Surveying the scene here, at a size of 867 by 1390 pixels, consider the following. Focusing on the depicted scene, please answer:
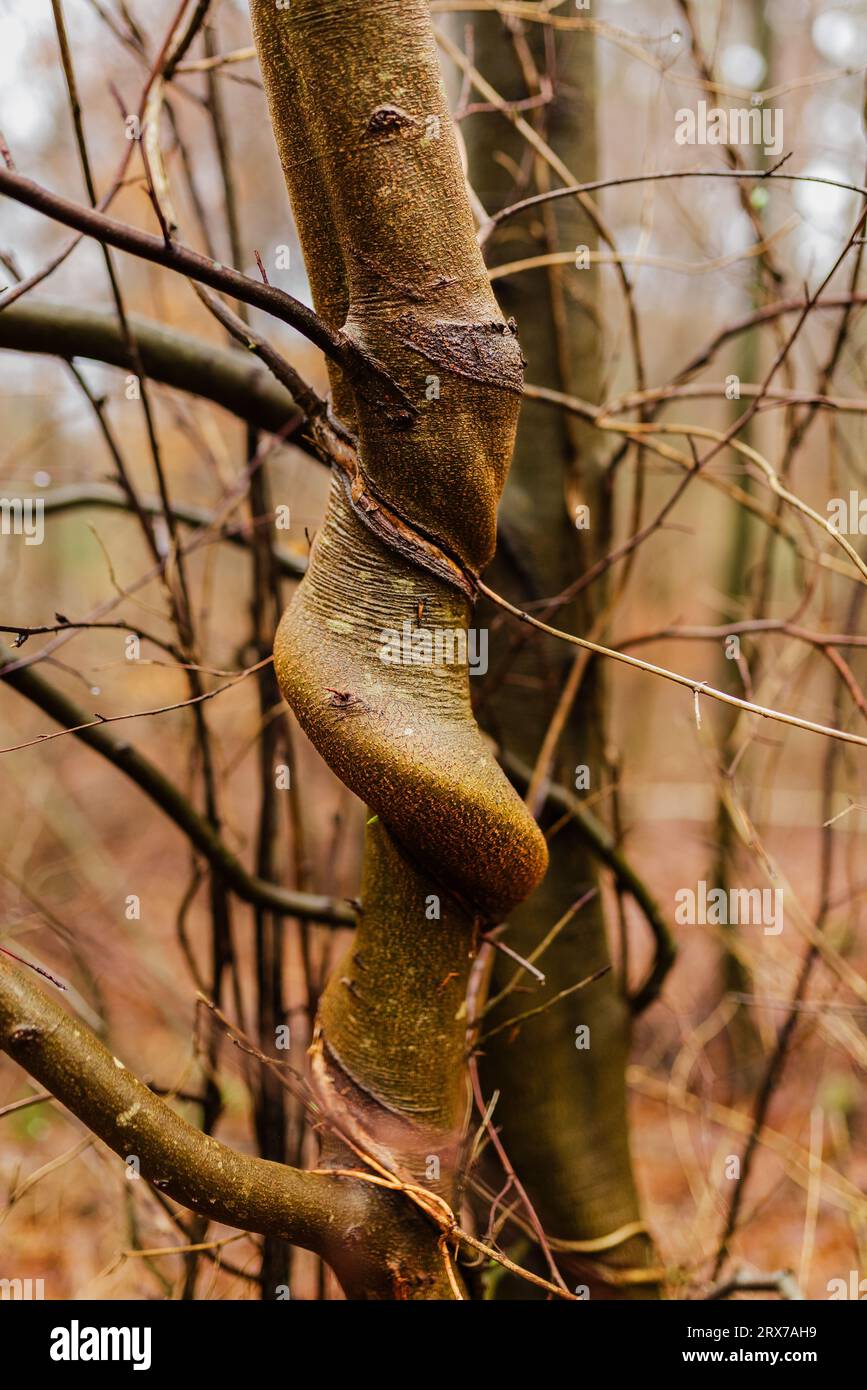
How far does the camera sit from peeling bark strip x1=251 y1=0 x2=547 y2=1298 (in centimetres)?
77

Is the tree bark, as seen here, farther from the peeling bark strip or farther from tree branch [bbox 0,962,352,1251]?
tree branch [bbox 0,962,352,1251]

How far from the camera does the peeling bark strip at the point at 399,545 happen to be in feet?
2.53

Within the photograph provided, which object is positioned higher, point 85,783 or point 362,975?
point 362,975

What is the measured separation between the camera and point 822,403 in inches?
51.2

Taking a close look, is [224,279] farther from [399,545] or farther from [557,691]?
[557,691]

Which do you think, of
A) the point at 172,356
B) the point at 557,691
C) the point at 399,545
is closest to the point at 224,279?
the point at 399,545

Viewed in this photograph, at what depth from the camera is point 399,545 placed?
2.77ft

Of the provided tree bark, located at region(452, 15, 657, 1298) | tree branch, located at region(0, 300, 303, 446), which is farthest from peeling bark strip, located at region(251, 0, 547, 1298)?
tree bark, located at region(452, 15, 657, 1298)

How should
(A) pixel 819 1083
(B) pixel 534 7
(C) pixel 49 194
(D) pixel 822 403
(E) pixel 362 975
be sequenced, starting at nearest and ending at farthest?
(C) pixel 49 194, (E) pixel 362 975, (D) pixel 822 403, (B) pixel 534 7, (A) pixel 819 1083

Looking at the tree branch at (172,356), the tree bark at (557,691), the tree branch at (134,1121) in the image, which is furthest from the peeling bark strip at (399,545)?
the tree bark at (557,691)

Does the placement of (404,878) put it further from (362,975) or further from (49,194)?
(49,194)

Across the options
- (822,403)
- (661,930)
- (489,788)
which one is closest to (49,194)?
(489,788)
